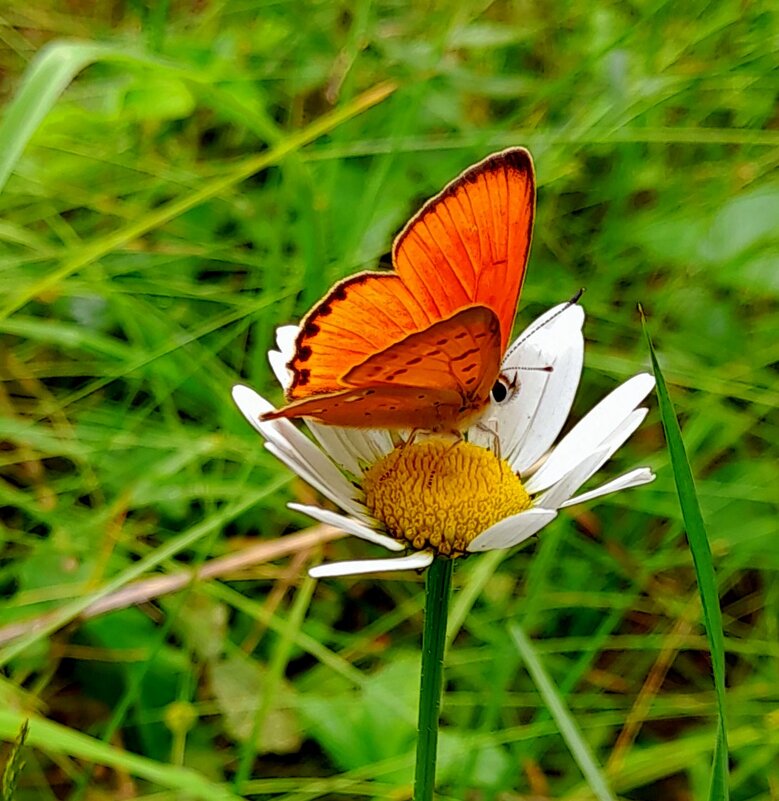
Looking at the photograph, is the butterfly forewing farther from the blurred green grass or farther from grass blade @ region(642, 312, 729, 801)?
the blurred green grass

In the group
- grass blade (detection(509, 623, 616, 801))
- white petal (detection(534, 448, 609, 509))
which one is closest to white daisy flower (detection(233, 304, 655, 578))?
white petal (detection(534, 448, 609, 509))

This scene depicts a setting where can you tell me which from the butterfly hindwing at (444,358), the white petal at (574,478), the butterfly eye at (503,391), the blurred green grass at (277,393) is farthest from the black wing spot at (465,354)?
the blurred green grass at (277,393)

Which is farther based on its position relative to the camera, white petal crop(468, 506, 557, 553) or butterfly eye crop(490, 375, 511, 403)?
butterfly eye crop(490, 375, 511, 403)

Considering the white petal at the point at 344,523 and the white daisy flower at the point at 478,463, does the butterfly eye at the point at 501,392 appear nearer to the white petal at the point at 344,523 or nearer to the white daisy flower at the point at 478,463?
the white daisy flower at the point at 478,463

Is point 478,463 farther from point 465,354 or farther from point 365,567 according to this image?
point 365,567

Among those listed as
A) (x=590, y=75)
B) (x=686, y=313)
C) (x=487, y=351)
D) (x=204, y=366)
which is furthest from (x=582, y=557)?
(x=590, y=75)
